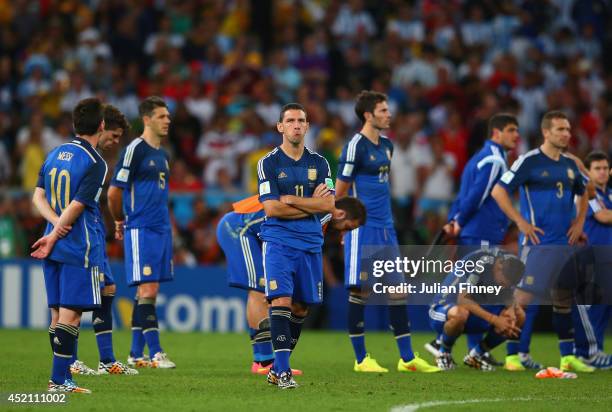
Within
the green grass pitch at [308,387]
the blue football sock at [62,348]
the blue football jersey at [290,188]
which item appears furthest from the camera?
the blue football jersey at [290,188]

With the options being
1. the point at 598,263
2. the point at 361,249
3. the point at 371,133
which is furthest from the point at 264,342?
the point at 598,263

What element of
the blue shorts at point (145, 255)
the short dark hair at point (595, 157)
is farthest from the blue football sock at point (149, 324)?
the short dark hair at point (595, 157)

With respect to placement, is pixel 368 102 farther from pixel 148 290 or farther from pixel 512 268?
pixel 148 290

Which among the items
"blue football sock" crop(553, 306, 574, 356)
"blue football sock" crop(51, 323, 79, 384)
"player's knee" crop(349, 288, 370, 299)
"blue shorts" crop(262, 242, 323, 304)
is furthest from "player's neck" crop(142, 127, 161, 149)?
"blue football sock" crop(553, 306, 574, 356)

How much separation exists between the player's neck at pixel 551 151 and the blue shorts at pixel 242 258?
3127 millimetres

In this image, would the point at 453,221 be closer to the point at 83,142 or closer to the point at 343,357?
the point at 343,357

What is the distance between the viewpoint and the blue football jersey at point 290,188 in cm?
996

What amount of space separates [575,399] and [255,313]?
3.43m

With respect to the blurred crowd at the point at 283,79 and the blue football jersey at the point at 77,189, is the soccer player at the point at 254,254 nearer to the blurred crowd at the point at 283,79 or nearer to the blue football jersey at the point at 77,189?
the blue football jersey at the point at 77,189

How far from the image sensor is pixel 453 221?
13.0 m

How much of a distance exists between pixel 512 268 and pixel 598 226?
1.33 meters

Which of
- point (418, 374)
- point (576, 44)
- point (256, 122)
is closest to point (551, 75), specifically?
point (576, 44)

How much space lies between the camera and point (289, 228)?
9977 mm

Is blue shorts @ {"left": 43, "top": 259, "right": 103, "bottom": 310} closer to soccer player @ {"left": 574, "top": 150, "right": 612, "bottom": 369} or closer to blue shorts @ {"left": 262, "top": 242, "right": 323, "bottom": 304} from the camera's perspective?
blue shorts @ {"left": 262, "top": 242, "right": 323, "bottom": 304}
